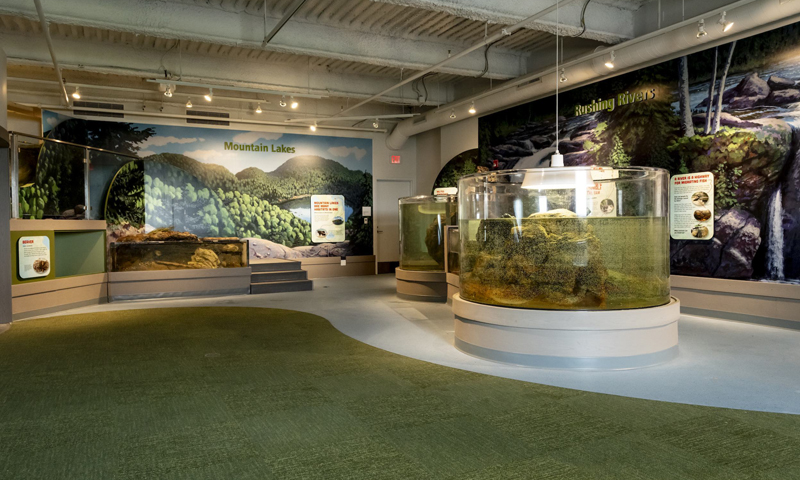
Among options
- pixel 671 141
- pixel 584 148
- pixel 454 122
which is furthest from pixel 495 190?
pixel 454 122

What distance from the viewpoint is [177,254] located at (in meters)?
9.60

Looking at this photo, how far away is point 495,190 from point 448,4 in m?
2.63

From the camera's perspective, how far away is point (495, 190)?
498cm

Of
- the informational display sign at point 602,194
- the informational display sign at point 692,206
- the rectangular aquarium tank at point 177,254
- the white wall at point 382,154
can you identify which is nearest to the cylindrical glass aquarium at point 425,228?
the rectangular aquarium tank at point 177,254

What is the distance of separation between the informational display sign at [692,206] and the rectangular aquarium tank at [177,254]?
714cm

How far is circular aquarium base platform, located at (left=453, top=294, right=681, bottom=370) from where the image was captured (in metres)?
4.54

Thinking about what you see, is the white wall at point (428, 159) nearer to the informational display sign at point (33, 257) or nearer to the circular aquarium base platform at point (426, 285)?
the circular aquarium base platform at point (426, 285)

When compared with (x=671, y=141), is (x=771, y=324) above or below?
below

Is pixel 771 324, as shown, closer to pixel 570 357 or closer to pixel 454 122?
pixel 570 357

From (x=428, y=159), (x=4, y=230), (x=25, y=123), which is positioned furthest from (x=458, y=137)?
(x=25, y=123)

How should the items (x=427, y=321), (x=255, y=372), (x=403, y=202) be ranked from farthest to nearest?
(x=403, y=202)
(x=427, y=321)
(x=255, y=372)

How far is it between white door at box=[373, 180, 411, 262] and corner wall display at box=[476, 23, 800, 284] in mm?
6433

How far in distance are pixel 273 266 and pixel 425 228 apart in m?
3.42

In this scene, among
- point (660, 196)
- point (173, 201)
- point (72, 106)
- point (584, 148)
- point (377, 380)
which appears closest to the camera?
point (377, 380)
